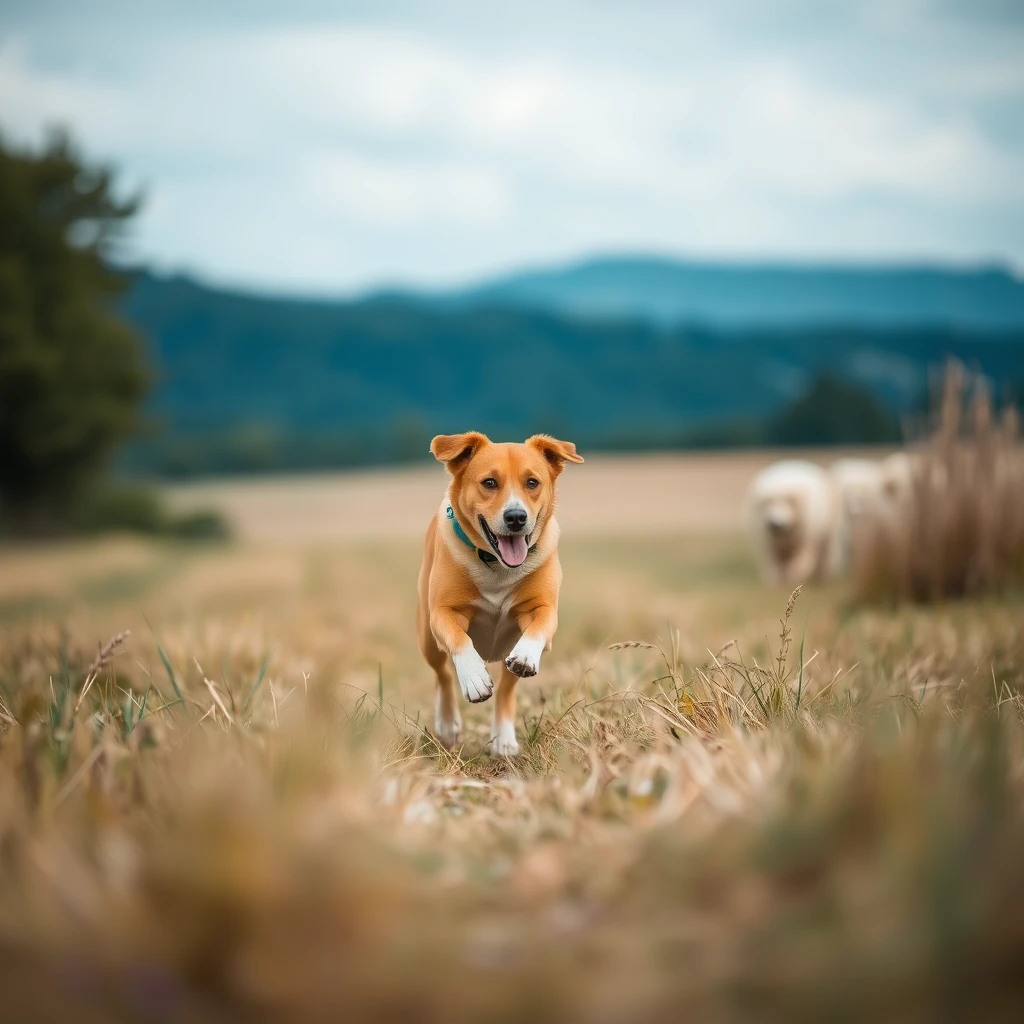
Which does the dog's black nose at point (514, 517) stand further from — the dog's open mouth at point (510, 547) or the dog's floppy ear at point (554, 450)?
the dog's floppy ear at point (554, 450)

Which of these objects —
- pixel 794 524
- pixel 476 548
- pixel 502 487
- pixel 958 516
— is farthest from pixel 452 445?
pixel 794 524

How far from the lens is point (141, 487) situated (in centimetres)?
3544

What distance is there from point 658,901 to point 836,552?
1401 centimetres

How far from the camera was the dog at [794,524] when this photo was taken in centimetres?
1498

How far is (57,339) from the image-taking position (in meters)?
26.4

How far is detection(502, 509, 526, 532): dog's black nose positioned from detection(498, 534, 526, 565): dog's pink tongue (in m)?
0.09

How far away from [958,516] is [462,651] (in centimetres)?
725

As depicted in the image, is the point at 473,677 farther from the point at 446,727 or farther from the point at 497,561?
the point at 446,727

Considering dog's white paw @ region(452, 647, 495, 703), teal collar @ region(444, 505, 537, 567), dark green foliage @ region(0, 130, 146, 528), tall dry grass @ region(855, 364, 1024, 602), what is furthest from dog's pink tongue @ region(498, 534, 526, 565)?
dark green foliage @ region(0, 130, 146, 528)

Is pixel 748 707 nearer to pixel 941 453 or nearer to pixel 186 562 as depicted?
pixel 941 453

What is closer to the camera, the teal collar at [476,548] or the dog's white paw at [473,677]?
the dog's white paw at [473,677]

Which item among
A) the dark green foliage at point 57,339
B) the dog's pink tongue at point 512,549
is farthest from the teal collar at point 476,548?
the dark green foliage at point 57,339

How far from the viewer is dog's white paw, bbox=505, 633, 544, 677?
152 inches

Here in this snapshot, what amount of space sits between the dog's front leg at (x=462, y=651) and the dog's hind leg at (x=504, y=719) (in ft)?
1.14
